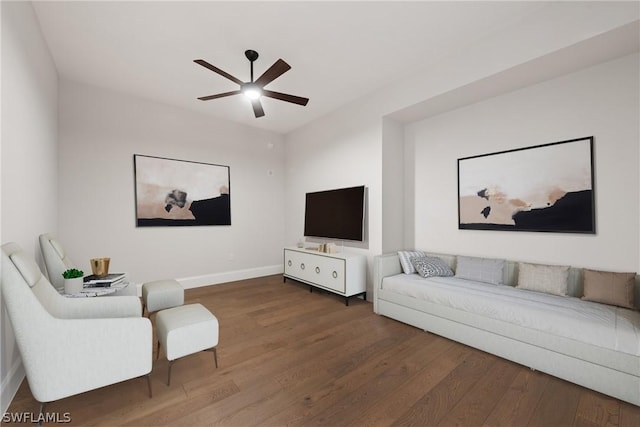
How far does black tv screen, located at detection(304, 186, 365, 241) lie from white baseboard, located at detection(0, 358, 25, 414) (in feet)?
11.2

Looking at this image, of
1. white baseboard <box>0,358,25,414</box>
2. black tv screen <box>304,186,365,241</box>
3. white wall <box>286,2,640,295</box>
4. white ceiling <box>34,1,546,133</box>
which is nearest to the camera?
white baseboard <box>0,358,25,414</box>

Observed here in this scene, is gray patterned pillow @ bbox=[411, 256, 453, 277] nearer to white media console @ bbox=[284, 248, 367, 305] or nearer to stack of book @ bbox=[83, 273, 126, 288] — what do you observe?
white media console @ bbox=[284, 248, 367, 305]

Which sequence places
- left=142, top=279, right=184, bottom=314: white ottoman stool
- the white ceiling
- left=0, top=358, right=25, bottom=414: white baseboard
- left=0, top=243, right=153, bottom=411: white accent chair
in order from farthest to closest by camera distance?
1. left=142, top=279, right=184, bottom=314: white ottoman stool
2. the white ceiling
3. left=0, top=358, right=25, bottom=414: white baseboard
4. left=0, top=243, right=153, bottom=411: white accent chair

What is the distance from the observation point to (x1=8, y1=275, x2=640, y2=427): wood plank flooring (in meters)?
1.63

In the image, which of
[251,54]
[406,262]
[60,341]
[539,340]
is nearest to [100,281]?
[60,341]

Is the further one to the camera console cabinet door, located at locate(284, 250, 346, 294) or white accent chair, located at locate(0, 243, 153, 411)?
console cabinet door, located at locate(284, 250, 346, 294)

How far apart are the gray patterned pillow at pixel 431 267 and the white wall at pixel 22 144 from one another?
3513 mm

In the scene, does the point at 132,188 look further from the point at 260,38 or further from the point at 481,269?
the point at 481,269

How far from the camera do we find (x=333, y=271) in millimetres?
3785

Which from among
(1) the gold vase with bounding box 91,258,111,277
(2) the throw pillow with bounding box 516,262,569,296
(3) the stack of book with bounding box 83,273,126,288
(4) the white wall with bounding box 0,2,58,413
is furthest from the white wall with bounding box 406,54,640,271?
(4) the white wall with bounding box 0,2,58,413

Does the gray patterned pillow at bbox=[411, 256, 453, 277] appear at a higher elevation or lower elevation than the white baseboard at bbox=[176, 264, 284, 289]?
higher

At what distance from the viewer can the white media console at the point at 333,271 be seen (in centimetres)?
362

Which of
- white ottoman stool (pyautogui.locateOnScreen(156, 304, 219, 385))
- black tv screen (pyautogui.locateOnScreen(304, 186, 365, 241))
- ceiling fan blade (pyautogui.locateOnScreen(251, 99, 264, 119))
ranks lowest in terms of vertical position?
white ottoman stool (pyautogui.locateOnScreen(156, 304, 219, 385))

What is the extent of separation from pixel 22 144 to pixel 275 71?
2.05m
